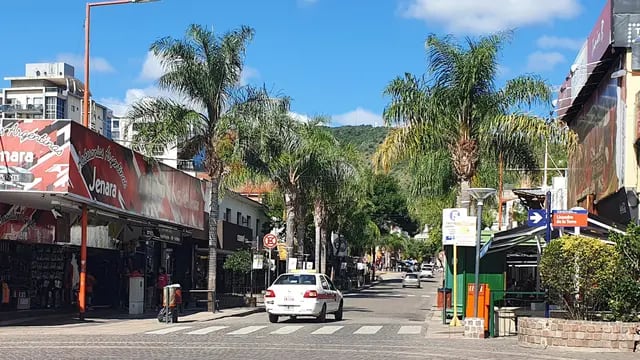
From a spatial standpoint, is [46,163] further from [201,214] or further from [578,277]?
[201,214]

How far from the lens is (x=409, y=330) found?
74.7ft

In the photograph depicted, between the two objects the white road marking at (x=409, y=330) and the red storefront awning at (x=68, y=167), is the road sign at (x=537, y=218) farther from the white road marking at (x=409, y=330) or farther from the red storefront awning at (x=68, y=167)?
the red storefront awning at (x=68, y=167)

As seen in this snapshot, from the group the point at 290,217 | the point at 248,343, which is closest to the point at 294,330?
the point at 248,343

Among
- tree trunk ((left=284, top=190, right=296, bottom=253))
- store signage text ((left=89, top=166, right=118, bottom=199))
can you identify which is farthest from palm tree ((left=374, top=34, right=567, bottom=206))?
tree trunk ((left=284, top=190, right=296, bottom=253))

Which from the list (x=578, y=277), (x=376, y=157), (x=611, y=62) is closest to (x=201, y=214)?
(x=376, y=157)

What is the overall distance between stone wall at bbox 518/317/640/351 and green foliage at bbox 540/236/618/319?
0.58 metres

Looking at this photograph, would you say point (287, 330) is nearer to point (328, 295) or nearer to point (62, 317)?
point (328, 295)

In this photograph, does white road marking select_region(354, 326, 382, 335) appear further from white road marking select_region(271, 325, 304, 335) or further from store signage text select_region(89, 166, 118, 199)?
store signage text select_region(89, 166, 118, 199)

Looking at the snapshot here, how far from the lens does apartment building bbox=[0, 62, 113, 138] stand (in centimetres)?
5848

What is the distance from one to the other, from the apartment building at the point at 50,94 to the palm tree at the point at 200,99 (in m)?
24.3

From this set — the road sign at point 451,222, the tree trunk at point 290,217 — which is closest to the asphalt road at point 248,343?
the road sign at point 451,222

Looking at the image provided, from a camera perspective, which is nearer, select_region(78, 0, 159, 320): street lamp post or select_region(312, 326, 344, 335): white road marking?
select_region(312, 326, 344, 335): white road marking

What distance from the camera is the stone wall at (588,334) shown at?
16.6 metres

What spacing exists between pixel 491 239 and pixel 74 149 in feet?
38.5
